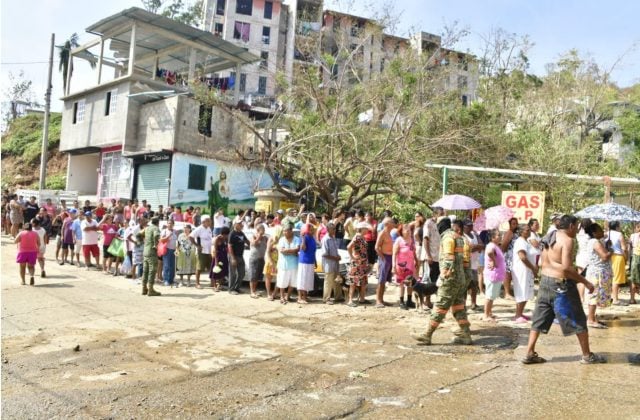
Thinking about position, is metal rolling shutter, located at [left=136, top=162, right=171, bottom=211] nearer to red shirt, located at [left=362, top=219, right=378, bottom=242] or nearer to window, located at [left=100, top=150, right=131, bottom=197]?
window, located at [left=100, top=150, right=131, bottom=197]

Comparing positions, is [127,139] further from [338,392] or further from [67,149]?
[338,392]

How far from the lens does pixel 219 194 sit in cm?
2502

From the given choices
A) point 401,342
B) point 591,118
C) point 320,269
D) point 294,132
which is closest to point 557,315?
point 401,342

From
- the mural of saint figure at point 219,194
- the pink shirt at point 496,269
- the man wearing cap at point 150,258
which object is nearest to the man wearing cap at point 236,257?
the man wearing cap at point 150,258

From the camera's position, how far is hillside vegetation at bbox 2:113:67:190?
3569 cm

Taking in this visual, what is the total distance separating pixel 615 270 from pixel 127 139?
73.6ft

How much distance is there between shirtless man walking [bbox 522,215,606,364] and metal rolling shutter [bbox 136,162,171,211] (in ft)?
65.6

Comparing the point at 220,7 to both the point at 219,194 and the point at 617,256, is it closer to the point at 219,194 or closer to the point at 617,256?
the point at 219,194

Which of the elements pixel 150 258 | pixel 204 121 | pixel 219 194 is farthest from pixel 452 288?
pixel 204 121

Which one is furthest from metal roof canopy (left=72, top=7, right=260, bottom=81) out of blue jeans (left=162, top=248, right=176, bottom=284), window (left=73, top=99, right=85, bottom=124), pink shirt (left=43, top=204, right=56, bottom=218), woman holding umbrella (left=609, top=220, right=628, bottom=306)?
woman holding umbrella (left=609, top=220, right=628, bottom=306)

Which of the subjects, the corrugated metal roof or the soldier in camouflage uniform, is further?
the corrugated metal roof

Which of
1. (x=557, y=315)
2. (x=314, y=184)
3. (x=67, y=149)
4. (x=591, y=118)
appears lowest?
(x=557, y=315)

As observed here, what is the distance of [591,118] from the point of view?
30031 millimetres

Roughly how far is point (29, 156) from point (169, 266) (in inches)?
1247
